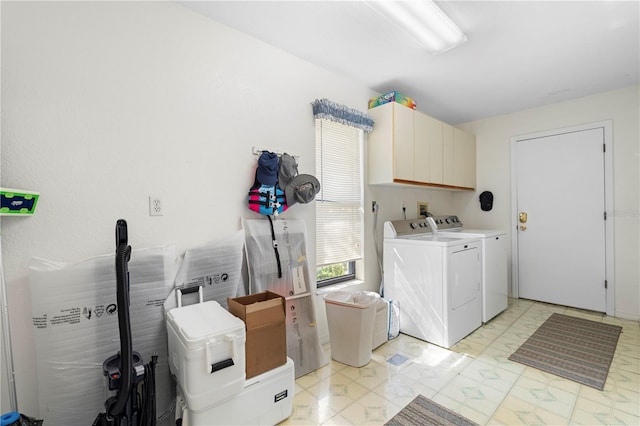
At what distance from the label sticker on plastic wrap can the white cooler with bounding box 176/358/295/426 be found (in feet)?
1.94

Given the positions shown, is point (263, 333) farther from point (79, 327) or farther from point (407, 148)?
point (407, 148)

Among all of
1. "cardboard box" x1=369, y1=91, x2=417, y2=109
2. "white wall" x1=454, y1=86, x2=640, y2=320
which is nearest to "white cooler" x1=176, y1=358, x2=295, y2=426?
"cardboard box" x1=369, y1=91, x2=417, y2=109

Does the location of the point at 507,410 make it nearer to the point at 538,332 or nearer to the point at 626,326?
the point at 538,332

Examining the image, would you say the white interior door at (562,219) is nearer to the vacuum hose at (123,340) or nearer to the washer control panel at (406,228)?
the washer control panel at (406,228)

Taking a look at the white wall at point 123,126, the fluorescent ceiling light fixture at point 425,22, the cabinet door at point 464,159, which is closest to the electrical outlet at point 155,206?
the white wall at point 123,126

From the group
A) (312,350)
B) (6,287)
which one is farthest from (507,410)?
(6,287)

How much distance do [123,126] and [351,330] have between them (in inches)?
80.2

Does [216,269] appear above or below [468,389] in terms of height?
above

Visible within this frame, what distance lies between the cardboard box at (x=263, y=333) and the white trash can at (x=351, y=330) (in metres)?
0.67

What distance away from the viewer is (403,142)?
2.97m

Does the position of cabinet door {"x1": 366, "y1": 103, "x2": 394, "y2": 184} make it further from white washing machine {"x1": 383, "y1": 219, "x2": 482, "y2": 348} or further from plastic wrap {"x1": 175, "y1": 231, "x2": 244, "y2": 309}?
plastic wrap {"x1": 175, "y1": 231, "x2": 244, "y2": 309}

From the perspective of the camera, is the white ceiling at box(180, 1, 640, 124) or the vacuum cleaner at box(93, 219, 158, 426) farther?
the white ceiling at box(180, 1, 640, 124)

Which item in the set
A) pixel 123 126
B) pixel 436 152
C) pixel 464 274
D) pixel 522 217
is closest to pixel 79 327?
pixel 123 126

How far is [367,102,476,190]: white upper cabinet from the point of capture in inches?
114
